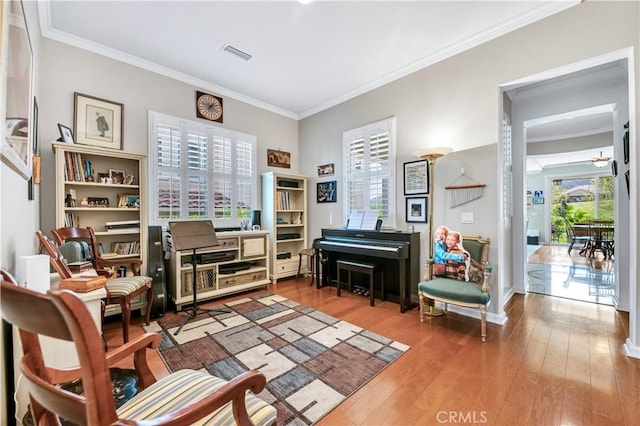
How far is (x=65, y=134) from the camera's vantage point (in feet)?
9.00

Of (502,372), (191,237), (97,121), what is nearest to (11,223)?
(191,237)

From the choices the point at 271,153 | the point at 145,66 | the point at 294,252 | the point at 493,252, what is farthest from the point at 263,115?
the point at 493,252

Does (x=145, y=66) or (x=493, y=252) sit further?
(x=145, y=66)

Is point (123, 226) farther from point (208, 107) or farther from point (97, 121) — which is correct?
point (208, 107)

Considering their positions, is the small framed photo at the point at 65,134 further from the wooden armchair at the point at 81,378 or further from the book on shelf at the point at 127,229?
the wooden armchair at the point at 81,378

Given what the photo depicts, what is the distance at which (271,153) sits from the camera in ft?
16.0

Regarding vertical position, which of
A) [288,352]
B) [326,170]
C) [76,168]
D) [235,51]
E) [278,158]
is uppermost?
[235,51]

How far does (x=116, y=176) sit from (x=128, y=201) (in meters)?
0.33

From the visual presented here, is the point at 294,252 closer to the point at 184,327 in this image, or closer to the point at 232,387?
the point at 184,327

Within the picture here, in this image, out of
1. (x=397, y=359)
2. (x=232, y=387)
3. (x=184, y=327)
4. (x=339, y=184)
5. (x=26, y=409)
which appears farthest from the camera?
(x=339, y=184)

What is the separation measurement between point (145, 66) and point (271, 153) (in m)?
2.17

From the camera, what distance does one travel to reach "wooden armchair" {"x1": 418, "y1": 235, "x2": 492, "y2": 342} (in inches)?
97.6

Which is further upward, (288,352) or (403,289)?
(403,289)

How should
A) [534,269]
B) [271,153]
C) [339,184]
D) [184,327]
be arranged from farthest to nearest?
1. [534,269]
2. [271,153]
3. [339,184]
4. [184,327]
